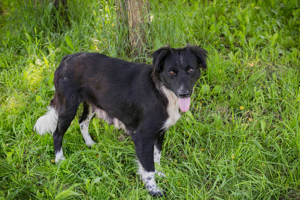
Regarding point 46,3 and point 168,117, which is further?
point 46,3

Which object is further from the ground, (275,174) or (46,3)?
(46,3)

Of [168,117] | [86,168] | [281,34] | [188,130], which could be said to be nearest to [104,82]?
[168,117]

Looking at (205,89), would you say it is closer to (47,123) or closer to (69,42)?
(47,123)

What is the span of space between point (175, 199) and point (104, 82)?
155 centimetres

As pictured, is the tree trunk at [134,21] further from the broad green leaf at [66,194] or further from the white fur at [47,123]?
the broad green leaf at [66,194]

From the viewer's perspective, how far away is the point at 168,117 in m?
2.98

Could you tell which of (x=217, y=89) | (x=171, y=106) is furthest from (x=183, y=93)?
(x=217, y=89)

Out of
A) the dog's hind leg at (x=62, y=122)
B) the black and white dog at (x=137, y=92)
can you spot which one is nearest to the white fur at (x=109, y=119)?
the black and white dog at (x=137, y=92)

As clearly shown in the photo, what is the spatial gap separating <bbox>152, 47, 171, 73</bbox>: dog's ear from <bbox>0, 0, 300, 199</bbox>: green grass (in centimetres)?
115

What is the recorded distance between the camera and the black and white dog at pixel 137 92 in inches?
113

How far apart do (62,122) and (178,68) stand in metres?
1.60

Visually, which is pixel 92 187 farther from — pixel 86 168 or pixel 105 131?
pixel 105 131

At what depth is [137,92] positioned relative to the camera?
121 inches

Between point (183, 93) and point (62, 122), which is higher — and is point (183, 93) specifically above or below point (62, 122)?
above
